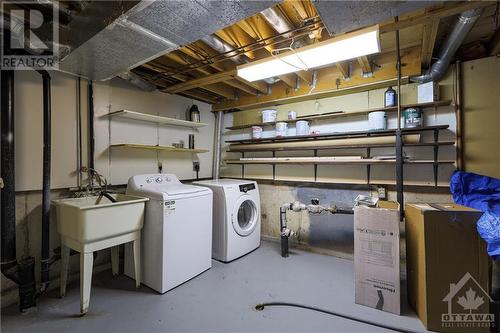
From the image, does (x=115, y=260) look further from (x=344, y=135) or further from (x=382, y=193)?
(x=382, y=193)

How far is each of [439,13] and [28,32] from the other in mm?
2892

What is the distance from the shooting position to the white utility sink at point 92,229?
1.84 metres

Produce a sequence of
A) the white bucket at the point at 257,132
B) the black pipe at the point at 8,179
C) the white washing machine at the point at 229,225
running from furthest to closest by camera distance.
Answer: the white bucket at the point at 257,132
the white washing machine at the point at 229,225
the black pipe at the point at 8,179

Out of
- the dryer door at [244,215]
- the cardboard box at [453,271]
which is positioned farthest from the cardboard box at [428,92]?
the dryer door at [244,215]

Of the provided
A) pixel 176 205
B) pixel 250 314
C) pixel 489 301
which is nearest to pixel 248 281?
pixel 250 314

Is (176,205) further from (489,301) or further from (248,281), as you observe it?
(489,301)

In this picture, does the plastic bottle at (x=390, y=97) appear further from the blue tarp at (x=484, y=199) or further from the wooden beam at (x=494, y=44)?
the blue tarp at (x=484, y=199)

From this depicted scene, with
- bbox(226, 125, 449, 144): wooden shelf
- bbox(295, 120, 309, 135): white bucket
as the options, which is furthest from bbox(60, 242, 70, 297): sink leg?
bbox(295, 120, 309, 135): white bucket

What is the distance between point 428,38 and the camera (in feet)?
6.47

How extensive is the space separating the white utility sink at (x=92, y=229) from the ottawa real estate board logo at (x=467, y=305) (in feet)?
8.41

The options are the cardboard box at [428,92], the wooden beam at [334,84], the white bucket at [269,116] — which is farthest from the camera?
the white bucket at [269,116]

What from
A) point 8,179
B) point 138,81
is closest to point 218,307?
A: point 8,179

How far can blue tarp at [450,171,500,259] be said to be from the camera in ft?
4.66

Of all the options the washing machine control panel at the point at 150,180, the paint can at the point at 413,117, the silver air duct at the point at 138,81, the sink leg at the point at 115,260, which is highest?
the silver air duct at the point at 138,81
